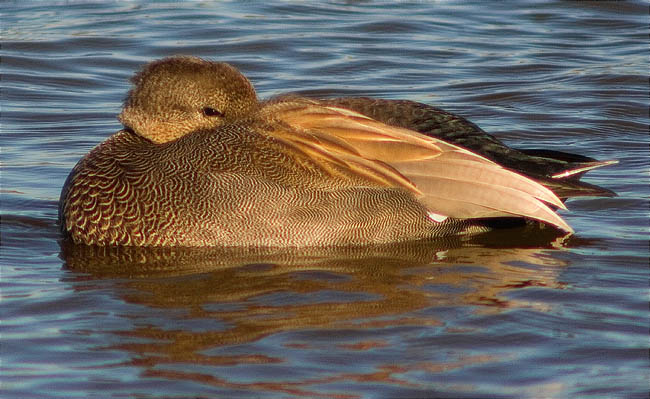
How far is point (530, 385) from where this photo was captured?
550 cm

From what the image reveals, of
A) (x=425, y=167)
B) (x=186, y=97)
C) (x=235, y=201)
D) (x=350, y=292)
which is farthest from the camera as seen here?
(x=186, y=97)

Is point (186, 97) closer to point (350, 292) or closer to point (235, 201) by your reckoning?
point (235, 201)

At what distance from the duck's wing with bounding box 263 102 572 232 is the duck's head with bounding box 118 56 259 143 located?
409 millimetres

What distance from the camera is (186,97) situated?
7.75 metres

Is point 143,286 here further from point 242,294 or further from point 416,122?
point 416,122

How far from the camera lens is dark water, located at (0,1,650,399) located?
5602mm

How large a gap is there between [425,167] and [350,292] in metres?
1.12

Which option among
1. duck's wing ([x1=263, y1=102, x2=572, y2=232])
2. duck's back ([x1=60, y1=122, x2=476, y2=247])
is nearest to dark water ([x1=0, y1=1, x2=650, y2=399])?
duck's back ([x1=60, y1=122, x2=476, y2=247])

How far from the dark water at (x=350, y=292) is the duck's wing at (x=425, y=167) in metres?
0.30

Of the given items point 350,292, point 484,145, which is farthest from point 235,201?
point 484,145

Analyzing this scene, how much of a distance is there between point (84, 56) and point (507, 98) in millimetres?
4516

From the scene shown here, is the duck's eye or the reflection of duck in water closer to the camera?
the reflection of duck in water

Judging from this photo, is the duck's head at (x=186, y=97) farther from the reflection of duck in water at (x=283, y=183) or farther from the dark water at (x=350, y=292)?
the dark water at (x=350, y=292)

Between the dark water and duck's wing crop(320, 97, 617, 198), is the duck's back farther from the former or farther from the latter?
duck's wing crop(320, 97, 617, 198)
